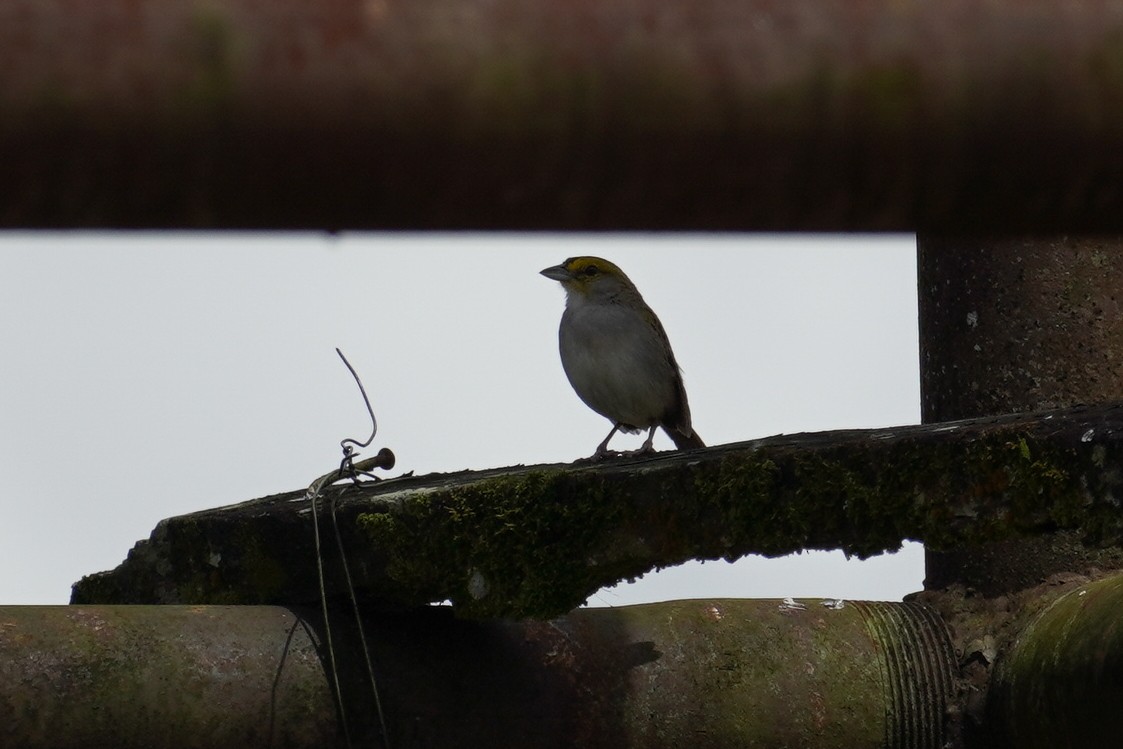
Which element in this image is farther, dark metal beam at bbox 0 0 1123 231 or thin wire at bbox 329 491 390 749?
thin wire at bbox 329 491 390 749

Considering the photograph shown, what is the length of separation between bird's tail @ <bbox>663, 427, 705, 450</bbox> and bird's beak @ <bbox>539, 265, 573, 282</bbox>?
1.05 m

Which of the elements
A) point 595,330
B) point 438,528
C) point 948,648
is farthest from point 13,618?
point 595,330

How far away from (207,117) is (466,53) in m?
0.16

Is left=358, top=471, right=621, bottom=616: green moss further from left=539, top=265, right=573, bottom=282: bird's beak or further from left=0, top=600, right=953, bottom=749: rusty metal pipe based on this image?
left=539, top=265, right=573, bottom=282: bird's beak

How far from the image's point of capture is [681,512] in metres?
3.95

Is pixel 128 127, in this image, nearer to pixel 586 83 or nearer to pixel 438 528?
pixel 586 83

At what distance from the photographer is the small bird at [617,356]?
334 inches

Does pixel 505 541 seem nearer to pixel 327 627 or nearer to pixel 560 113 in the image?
pixel 327 627

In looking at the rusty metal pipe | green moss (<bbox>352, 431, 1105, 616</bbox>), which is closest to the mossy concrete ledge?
green moss (<bbox>352, 431, 1105, 616</bbox>)

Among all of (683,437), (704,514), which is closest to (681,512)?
(704,514)

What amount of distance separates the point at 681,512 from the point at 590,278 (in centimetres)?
512

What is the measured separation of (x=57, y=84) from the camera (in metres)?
0.93

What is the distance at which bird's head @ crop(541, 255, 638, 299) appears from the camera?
29.3 feet

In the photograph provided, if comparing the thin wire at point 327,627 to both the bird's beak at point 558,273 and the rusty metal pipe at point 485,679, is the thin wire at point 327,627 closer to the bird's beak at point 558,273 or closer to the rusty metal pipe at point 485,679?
the rusty metal pipe at point 485,679
